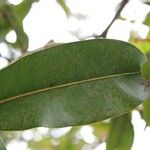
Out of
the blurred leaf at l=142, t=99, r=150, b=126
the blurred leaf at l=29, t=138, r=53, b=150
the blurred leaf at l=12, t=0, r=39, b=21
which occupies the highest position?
the blurred leaf at l=12, t=0, r=39, b=21

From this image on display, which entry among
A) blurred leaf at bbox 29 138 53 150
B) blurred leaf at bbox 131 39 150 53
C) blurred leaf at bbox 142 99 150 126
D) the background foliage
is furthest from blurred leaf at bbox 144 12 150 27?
blurred leaf at bbox 29 138 53 150

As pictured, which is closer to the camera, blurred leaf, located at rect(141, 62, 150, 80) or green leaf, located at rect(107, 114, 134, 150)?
blurred leaf, located at rect(141, 62, 150, 80)

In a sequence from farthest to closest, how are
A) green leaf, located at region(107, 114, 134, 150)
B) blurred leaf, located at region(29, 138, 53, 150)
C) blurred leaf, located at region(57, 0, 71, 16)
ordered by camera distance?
blurred leaf, located at region(29, 138, 53, 150) → blurred leaf, located at region(57, 0, 71, 16) → green leaf, located at region(107, 114, 134, 150)

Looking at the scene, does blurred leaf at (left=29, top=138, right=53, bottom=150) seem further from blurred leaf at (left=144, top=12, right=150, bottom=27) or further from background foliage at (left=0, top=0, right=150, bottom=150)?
blurred leaf at (left=144, top=12, right=150, bottom=27)

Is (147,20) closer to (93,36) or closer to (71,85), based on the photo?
(93,36)

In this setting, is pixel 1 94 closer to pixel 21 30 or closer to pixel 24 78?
pixel 24 78

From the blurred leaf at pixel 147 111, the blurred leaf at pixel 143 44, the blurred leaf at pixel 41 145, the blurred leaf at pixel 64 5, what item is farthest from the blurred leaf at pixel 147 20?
the blurred leaf at pixel 41 145

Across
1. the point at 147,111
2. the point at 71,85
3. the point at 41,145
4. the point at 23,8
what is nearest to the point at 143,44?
the point at 147,111

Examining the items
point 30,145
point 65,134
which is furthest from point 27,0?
point 30,145
